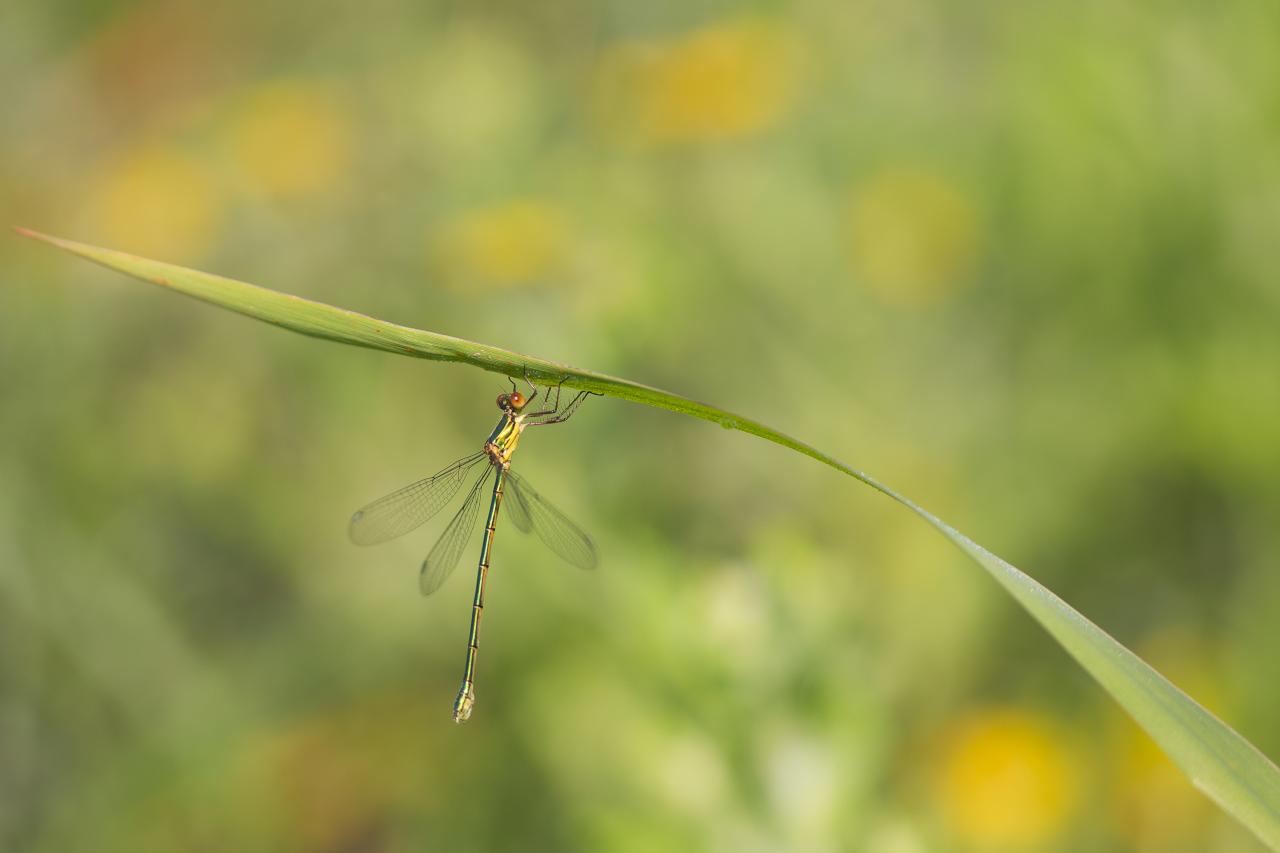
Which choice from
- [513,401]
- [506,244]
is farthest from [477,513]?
[506,244]

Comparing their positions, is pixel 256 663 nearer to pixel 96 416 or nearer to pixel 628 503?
pixel 96 416

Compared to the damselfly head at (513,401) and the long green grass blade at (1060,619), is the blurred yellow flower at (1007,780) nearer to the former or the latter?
the damselfly head at (513,401)

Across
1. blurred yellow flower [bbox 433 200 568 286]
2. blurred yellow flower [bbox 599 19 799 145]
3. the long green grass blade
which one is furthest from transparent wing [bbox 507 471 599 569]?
blurred yellow flower [bbox 599 19 799 145]

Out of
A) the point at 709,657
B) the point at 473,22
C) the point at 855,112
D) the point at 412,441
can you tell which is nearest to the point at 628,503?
the point at 709,657

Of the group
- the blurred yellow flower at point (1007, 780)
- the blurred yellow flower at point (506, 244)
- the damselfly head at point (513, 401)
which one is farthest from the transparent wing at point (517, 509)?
the blurred yellow flower at point (1007, 780)

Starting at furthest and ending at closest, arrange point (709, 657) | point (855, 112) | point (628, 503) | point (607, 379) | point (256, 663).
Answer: point (855, 112) → point (256, 663) → point (628, 503) → point (709, 657) → point (607, 379)

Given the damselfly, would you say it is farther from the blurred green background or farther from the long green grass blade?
the long green grass blade
